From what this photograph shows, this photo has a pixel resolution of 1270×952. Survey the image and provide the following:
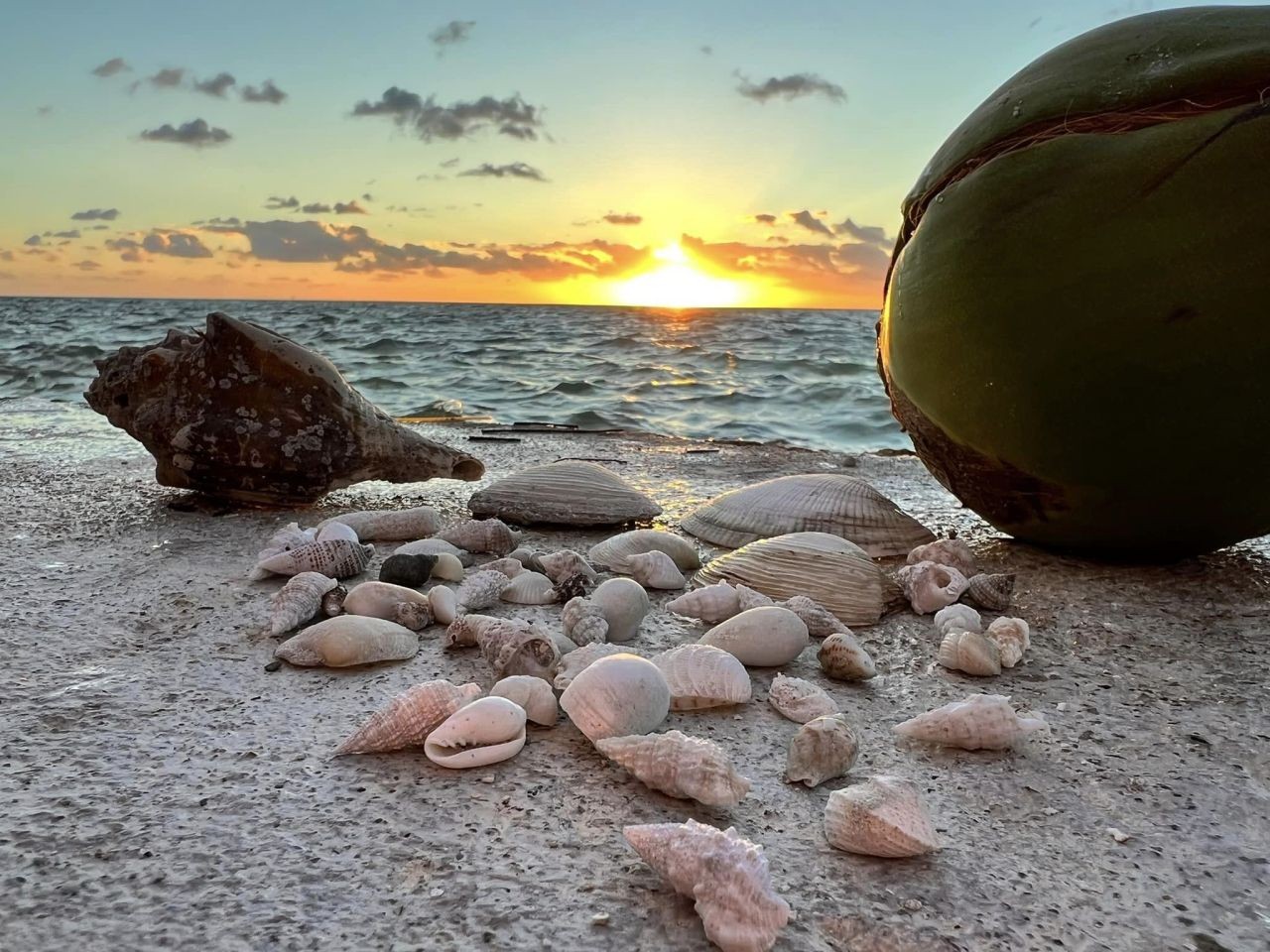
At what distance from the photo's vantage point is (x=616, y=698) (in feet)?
4.26

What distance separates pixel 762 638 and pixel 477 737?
0.59 metres

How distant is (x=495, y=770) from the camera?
1.24m

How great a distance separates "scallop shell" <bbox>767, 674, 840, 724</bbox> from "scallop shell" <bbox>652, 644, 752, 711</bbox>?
5 centimetres

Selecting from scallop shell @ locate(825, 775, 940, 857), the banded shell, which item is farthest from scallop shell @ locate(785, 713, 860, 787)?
the banded shell

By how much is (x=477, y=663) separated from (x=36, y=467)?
288 cm

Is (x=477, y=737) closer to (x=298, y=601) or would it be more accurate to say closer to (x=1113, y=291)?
(x=298, y=601)

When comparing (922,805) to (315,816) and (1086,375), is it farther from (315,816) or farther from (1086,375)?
(1086,375)

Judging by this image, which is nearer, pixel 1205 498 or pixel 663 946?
pixel 663 946

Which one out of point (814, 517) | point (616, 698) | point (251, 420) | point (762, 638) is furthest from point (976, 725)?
point (251, 420)

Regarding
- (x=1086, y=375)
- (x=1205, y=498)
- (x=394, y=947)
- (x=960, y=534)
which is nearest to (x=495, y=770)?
(x=394, y=947)

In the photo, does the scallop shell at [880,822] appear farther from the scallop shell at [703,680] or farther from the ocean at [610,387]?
the ocean at [610,387]

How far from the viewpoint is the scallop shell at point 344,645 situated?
5.22 feet

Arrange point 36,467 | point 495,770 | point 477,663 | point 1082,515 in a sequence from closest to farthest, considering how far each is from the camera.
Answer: point 495,770
point 477,663
point 1082,515
point 36,467

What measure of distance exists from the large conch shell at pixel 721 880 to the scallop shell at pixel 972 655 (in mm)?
810
